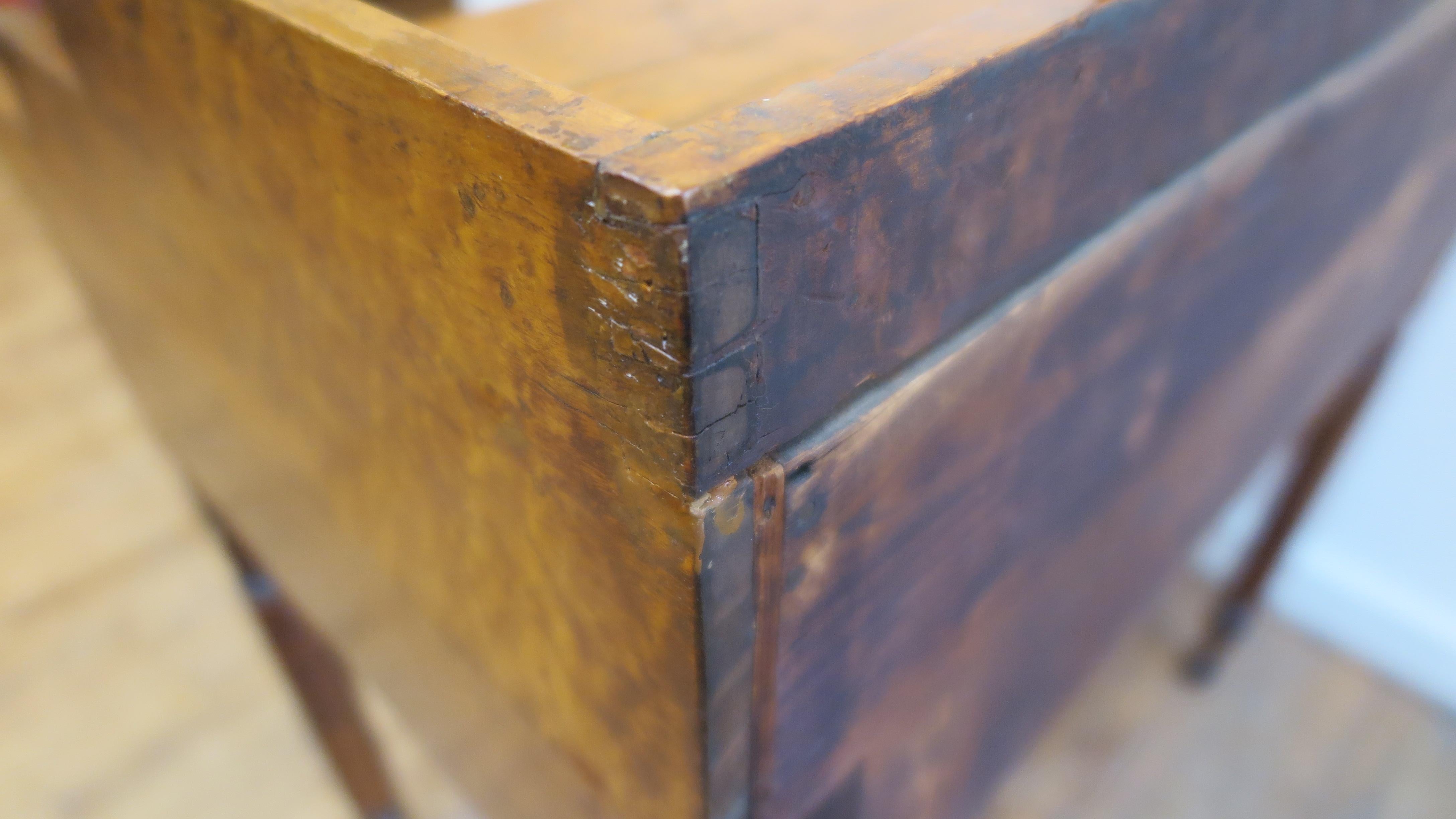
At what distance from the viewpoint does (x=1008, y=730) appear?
458 millimetres

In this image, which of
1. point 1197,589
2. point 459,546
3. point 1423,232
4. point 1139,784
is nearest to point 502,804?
point 459,546

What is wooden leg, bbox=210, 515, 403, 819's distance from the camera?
30.0 inches

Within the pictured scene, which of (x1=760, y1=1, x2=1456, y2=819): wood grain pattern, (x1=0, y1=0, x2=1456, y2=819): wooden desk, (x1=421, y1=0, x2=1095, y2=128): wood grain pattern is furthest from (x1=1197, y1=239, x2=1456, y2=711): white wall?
(x1=421, y1=0, x2=1095, y2=128): wood grain pattern

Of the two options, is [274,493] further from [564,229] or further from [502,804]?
[564,229]

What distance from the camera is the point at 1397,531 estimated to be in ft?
3.59

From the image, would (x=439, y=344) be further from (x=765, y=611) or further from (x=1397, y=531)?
(x=1397, y=531)

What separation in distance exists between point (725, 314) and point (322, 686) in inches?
32.0

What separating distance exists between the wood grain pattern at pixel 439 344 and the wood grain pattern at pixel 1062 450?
46 mm

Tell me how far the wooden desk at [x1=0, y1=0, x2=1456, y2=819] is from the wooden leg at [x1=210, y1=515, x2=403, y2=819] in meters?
0.32

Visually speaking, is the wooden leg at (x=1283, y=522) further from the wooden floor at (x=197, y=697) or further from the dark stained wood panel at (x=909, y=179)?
the dark stained wood panel at (x=909, y=179)

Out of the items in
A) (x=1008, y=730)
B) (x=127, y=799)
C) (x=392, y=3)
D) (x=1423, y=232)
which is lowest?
(x=127, y=799)

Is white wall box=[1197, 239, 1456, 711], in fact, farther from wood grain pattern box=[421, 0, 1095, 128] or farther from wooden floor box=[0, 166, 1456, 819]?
wood grain pattern box=[421, 0, 1095, 128]

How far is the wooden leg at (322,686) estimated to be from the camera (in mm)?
761

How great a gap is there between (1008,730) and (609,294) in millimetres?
385
